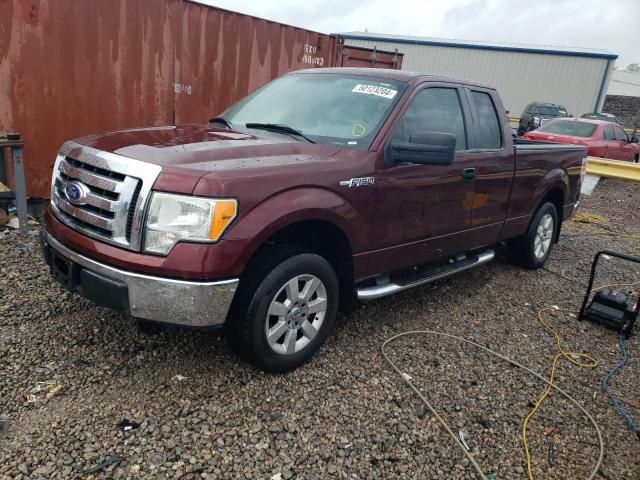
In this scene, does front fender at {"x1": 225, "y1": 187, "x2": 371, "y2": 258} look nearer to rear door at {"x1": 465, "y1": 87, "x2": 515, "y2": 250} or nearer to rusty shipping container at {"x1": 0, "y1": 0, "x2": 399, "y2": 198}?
rear door at {"x1": 465, "y1": 87, "x2": 515, "y2": 250}

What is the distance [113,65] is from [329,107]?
11.9ft

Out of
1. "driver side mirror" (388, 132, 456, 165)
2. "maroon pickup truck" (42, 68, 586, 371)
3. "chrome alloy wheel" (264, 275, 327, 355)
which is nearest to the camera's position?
"maroon pickup truck" (42, 68, 586, 371)

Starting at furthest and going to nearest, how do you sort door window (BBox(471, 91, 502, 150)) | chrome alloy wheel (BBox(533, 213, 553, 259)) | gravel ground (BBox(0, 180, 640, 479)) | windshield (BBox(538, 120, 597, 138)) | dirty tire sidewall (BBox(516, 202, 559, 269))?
windshield (BBox(538, 120, 597, 138)) < chrome alloy wheel (BBox(533, 213, 553, 259)) < dirty tire sidewall (BBox(516, 202, 559, 269)) < door window (BBox(471, 91, 502, 150)) < gravel ground (BBox(0, 180, 640, 479))

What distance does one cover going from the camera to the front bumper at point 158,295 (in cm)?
253

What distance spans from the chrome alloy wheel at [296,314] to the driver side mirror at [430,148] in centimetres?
100

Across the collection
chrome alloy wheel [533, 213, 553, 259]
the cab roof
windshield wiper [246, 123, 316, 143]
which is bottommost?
chrome alloy wheel [533, 213, 553, 259]

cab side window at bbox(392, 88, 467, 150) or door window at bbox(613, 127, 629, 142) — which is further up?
cab side window at bbox(392, 88, 467, 150)

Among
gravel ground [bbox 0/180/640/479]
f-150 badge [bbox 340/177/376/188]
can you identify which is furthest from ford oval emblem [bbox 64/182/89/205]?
f-150 badge [bbox 340/177/376/188]

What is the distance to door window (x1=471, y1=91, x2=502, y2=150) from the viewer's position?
4352 mm

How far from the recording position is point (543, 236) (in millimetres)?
5645

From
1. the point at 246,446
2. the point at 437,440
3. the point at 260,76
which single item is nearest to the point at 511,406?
the point at 437,440

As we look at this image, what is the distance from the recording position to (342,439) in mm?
2643

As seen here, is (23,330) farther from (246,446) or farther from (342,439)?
(342,439)

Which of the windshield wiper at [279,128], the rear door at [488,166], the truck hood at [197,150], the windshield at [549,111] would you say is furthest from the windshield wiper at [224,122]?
the windshield at [549,111]
